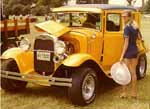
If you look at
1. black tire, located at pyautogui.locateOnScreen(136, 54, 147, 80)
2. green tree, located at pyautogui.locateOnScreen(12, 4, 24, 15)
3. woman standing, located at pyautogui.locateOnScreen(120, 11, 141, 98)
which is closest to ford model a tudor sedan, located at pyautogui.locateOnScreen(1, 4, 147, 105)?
woman standing, located at pyautogui.locateOnScreen(120, 11, 141, 98)

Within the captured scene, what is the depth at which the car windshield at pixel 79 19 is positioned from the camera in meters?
8.95

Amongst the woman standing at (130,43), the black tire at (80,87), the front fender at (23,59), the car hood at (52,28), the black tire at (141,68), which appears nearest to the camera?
the black tire at (80,87)

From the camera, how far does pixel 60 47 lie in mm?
8000

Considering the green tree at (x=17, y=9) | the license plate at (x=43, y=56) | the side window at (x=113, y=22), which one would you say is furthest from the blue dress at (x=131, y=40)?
the green tree at (x=17, y=9)

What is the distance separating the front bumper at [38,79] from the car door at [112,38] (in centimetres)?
161

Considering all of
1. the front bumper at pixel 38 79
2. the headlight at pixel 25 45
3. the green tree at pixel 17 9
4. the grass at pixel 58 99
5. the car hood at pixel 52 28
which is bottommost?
the green tree at pixel 17 9

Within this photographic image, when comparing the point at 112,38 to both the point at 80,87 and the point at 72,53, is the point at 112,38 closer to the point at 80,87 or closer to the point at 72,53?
the point at 72,53

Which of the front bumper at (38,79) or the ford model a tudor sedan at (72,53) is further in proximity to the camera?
the ford model a tudor sedan at (72,53)

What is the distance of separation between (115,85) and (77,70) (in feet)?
6.91

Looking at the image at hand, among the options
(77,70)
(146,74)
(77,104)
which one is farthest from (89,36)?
(146,74)

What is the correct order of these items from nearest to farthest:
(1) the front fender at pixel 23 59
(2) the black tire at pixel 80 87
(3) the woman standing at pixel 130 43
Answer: (2) the black tire at pixel 80 87
(3) the woman standing at pixel 130 43
(1) the front fender at pixel 23 59

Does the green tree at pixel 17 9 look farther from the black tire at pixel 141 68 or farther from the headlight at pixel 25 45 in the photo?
the headlight at pixel 25 45

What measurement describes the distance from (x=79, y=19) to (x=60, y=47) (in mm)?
1405

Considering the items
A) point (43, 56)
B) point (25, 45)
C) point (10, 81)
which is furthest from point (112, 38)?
point (10, 81)
